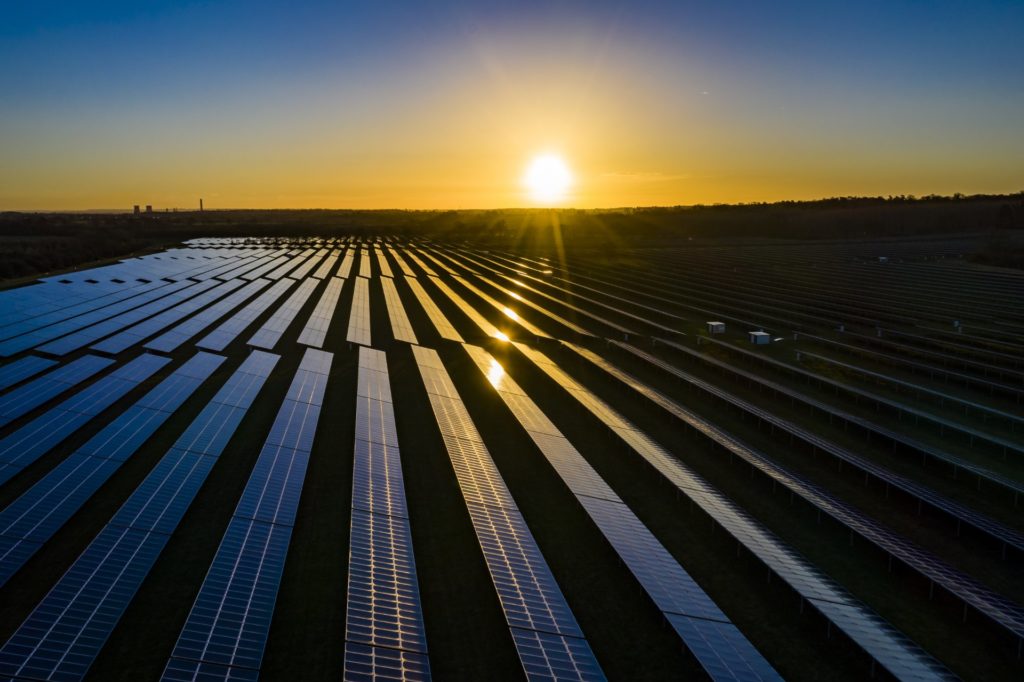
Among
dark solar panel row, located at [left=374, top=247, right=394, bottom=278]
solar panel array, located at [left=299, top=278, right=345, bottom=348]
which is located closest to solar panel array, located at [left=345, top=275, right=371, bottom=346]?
solar panel array, located at [left=299, top=278, right=345, bottom=348]

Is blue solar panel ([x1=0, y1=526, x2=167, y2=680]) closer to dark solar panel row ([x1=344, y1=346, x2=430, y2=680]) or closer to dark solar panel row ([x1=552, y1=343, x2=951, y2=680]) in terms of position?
dark solar panel row ([x1=344, y1=346, x2=430, y2=680])

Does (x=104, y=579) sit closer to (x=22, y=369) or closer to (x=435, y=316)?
(x=22, y=369)

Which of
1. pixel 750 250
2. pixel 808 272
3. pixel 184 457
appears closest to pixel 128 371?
pixel 184 457

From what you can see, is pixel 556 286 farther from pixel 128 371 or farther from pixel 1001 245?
pixel 1001 245

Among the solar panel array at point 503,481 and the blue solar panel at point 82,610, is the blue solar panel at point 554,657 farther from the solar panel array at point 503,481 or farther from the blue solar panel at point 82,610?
the blue solar panel at point 82,610

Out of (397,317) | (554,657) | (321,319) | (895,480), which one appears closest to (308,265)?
(397,317)
